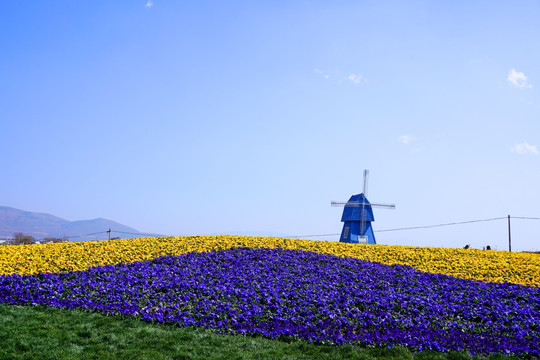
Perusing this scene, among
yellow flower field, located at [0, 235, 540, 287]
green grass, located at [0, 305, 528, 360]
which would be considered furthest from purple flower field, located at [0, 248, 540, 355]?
yellow flower field, located at [0, 235, 540, 287]

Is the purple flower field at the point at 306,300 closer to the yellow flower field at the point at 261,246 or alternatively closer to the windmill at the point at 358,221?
the yellow flower field at the point at 261,246

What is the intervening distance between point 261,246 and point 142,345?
12740 millimetres

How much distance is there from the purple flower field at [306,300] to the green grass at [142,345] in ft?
1.72

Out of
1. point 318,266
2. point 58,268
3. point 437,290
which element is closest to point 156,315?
point 58,268

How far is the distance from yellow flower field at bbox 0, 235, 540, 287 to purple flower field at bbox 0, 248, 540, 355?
1588 mm

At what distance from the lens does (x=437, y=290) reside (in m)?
16.5

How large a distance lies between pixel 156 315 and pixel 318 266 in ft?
28.1

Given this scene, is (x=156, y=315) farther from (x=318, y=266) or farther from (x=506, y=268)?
(x=506, y=268)

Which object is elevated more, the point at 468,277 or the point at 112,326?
the point at 468,277

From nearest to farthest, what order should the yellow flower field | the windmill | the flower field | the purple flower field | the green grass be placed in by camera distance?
the green grass < the purple flower field < the flower field < the yellow flower field < the windmill

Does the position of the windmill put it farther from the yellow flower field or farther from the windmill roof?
the yellow flower field

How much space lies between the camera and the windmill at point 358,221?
39.9 m

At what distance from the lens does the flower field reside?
11.6 m

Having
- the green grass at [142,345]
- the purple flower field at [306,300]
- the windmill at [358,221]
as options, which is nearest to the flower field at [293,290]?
the purple flower field at [306,300]
